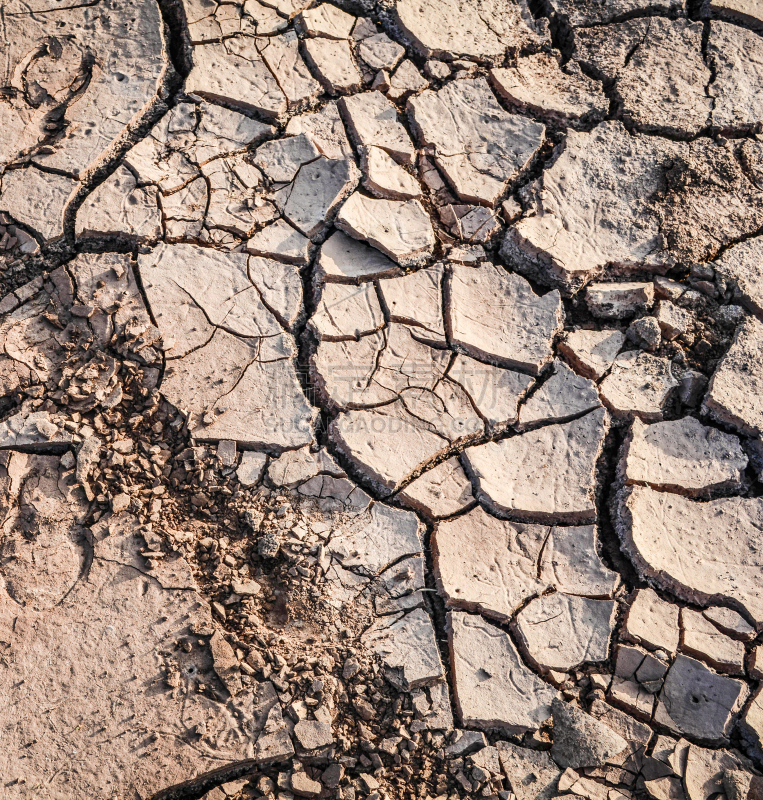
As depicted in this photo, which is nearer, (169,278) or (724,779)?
(724,779)

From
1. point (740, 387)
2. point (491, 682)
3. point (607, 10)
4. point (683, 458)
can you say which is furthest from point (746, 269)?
point (491, 682)

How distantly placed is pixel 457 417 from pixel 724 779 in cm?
138

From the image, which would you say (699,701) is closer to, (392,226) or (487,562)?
(487,562)

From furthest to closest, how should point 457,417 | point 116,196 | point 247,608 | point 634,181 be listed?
point 634,181 < point 116,196 < point 457,417 < point 247,608

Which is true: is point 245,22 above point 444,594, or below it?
above

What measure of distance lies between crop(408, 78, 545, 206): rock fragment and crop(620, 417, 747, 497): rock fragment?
114 centimetres

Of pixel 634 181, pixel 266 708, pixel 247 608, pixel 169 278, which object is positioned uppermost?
pixel 634 181

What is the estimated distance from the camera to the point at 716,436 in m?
2.45

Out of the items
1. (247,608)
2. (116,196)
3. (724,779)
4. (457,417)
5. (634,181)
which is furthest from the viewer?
(634,181)

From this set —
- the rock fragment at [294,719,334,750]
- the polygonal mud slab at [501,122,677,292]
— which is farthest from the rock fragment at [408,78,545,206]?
the rock fragment at [294,719,334,750]

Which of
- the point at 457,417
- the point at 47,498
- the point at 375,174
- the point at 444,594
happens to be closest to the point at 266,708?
the point at 444,594

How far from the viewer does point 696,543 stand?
229 centimetres

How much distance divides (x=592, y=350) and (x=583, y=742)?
1.36 metres

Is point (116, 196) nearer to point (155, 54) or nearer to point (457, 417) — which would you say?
point (155, 54)
